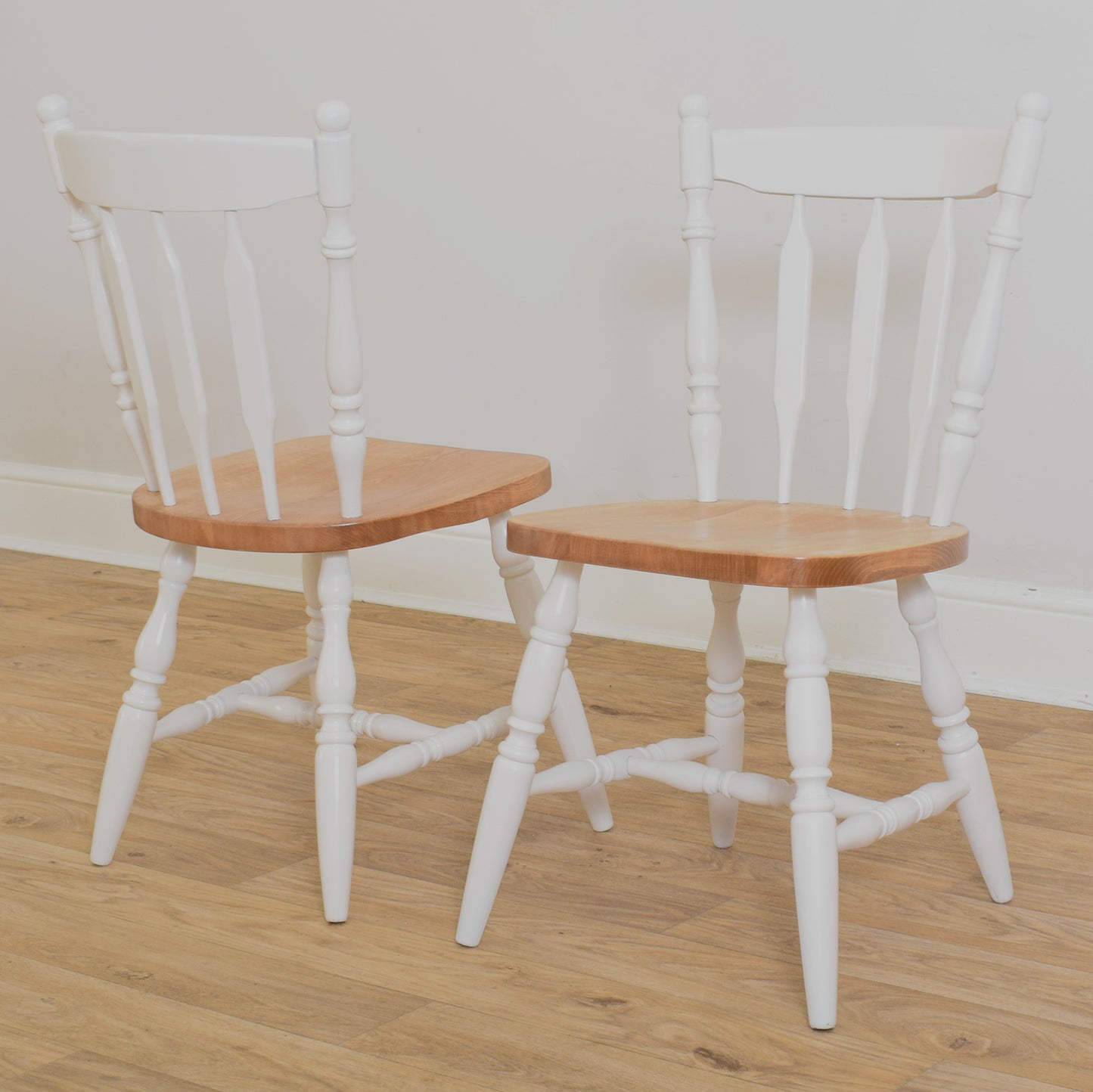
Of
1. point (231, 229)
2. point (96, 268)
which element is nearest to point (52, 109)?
point (96, 268)

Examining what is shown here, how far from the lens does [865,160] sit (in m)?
1.43

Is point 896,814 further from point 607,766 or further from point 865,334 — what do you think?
point 865,334

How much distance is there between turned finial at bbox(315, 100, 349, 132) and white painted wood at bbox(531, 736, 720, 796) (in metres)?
0.63

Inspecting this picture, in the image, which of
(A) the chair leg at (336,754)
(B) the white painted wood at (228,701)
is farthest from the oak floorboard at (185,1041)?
(B) the white painted wood at (228,701)

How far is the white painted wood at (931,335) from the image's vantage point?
137 centimetres

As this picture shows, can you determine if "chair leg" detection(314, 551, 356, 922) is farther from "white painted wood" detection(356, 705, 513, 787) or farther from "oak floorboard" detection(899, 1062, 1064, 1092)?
"oak floorboard" detection(899, 1062, 1064, 1092)

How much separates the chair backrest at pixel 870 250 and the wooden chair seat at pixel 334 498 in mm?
237

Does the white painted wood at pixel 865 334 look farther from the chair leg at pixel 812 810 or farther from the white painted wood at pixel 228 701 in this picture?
the white painted wood at pixel 228 701

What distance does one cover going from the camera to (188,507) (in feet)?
4.60

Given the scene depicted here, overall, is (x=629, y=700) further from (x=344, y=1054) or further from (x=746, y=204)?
(x=344, y=1054)

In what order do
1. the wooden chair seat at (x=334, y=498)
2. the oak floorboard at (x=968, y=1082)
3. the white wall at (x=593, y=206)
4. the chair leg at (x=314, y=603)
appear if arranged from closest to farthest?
1. the oak floorboard at (x=968, y=1082)
2. the wooden chair seat at (x=334, y=498)
3. the chair leg at (x=314, y=603)
4. the white wall at (x=593, y=206)

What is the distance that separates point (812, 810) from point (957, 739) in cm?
25

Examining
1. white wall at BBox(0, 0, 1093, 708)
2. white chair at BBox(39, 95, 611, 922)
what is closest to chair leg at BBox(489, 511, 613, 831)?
white chair at BBox(39, 95, 611, 922)

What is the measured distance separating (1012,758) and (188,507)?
1.08 m
